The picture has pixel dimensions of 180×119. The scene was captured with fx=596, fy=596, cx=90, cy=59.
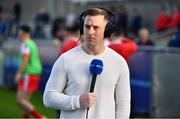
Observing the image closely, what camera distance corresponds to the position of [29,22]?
35.8 meters

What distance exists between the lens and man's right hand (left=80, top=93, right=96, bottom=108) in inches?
171


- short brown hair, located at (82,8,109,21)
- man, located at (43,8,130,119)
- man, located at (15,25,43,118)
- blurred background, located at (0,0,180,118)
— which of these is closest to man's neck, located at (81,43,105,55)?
man, located at (43,8,130,119)

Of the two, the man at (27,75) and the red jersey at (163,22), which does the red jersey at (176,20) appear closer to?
the red jersey at (163,22)

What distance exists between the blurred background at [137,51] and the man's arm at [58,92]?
1509 millimetres

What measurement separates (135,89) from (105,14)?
802cm

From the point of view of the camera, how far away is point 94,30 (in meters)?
4.49

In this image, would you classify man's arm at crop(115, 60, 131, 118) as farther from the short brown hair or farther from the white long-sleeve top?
the short brown hair

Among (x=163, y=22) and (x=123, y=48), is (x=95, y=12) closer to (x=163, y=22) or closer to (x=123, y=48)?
(x=123, y=48)

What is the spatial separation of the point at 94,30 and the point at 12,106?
9.21 metres

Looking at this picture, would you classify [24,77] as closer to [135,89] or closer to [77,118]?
[135,89]

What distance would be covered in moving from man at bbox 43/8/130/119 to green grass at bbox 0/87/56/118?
7.42 m

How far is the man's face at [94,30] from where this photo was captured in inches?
176

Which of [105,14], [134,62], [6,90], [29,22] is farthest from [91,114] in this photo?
[29,22]

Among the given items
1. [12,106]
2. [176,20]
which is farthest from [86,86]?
[176,20]
